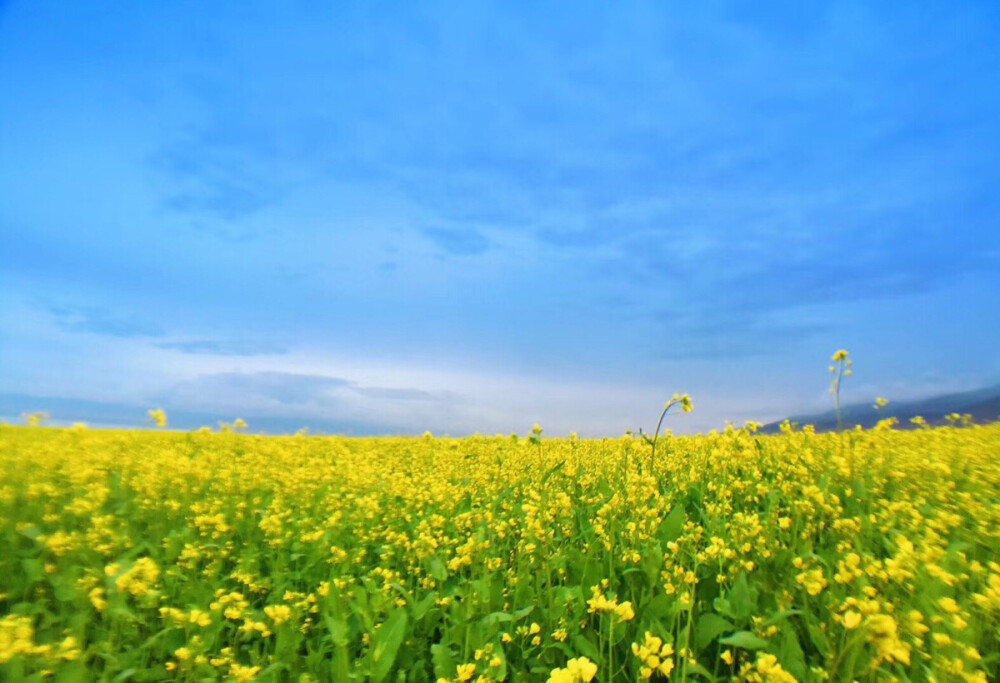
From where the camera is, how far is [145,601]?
315cm

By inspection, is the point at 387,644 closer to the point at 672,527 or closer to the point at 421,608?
the point at 421,608

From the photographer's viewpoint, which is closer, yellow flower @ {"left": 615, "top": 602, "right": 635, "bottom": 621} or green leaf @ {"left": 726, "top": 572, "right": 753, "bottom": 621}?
yellow flower @ {"left": 615, "top": 602, "right": 635, "bottom": 621}

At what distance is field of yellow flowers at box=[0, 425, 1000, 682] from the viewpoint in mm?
2473

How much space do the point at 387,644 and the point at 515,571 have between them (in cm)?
110

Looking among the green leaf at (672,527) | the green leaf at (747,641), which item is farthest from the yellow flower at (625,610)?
the green leaf at (672,527)

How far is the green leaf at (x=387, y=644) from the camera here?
263 cm

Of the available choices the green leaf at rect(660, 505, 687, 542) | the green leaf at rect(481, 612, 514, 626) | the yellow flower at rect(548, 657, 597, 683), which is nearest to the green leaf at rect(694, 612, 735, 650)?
the green leaf at rect(481, 612, 514, 626)

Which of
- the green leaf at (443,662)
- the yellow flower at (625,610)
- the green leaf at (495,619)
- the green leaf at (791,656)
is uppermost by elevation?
the yellow flower at (625,610)

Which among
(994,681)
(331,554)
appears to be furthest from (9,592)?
(994,681)

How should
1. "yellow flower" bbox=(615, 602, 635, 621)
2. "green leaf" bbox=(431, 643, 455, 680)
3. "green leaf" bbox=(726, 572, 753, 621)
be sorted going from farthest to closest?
"green leaf" bbox=(726, 572, 753, 621), "green leaf" bbox=(431, 643, 455, 680), "yellow flower" bbox=(615, 602, 635, 621)

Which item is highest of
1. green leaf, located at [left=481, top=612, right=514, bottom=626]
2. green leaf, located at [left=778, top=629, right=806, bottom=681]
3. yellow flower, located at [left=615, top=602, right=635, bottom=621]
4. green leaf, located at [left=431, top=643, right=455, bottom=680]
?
yellow flower, located at [left=615, top=602, right=635, bottom=621]

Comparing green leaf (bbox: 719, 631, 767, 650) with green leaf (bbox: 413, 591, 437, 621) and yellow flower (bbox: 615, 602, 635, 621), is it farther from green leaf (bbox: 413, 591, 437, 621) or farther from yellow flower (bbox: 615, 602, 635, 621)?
green leaf (bbox: 413, 591, 437, 621)

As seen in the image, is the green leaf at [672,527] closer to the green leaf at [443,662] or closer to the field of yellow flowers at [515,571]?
the field of yellow flowers at [515,571]

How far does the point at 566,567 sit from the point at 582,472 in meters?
2.60
